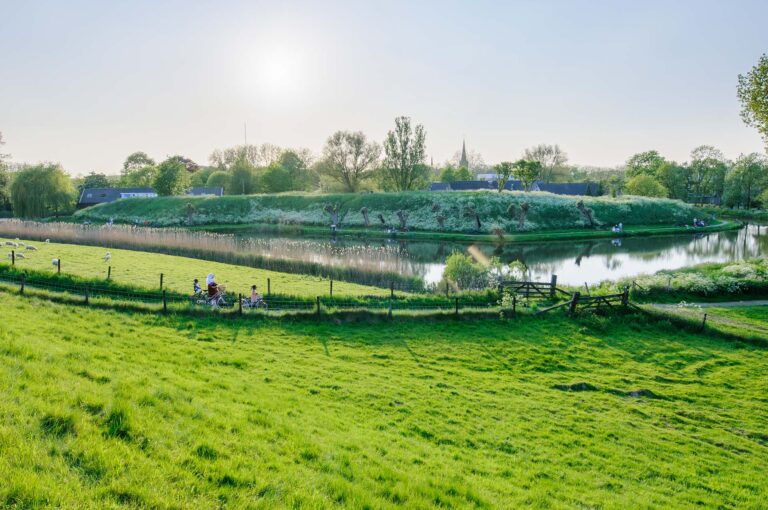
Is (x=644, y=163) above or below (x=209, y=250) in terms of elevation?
above

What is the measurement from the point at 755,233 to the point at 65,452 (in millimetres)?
85408

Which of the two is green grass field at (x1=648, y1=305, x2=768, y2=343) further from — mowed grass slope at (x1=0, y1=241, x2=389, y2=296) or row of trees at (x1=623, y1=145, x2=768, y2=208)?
row of trees at (x1=623, y1=145, x2=768, y2=208)

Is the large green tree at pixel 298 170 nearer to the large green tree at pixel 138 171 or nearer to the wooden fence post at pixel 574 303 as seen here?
the large green tree at pixel 138 171

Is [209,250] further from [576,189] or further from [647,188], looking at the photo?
[576,189]

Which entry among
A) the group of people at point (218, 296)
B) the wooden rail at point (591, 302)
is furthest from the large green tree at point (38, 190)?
the wooden rail at point (591, 302)

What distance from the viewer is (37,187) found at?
69.1 metres

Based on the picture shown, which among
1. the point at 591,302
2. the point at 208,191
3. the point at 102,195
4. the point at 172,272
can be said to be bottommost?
the point at 591,302

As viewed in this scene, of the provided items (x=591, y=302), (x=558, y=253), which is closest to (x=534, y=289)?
(x=591, y=302)

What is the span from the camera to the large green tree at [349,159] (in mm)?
84562

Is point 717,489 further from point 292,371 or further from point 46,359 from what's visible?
point 46,359

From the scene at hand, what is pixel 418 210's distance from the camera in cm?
6719

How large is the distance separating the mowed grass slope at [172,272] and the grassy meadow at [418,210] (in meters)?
35.9

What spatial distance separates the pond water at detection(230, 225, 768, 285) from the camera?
34.3m

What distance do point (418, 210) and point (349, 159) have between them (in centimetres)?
2575
